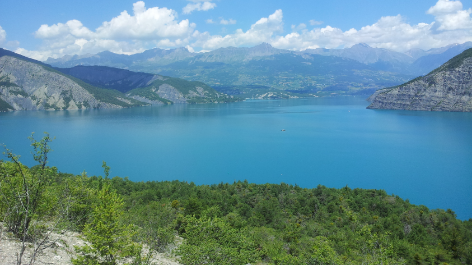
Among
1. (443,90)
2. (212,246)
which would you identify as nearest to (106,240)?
(212,246)

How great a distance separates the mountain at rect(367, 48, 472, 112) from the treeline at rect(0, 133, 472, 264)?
12630 cm

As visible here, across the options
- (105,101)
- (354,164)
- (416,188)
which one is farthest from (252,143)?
(105,101)

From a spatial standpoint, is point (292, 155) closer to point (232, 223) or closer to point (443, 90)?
point (232, 223)

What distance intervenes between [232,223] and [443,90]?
150870 millimetres

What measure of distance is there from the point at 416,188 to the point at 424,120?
81029mm

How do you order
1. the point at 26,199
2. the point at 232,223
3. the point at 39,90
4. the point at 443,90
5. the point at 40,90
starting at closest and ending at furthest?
the point at 26,199 < the point at 232,223 < the point at 443,90 < the point at 39,90 < the point at 40,90

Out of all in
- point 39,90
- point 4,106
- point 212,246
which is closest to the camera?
point 212,246

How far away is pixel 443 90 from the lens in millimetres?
133625

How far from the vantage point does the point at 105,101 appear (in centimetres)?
19038

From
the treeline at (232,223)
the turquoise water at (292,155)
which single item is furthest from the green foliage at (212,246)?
the turquoise water at (292,155)

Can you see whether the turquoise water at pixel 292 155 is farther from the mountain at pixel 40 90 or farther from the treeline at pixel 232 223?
the mountain at pixel 40 90

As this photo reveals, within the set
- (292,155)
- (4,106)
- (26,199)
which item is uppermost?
(26,199)

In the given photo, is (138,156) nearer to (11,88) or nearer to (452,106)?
(452,106)

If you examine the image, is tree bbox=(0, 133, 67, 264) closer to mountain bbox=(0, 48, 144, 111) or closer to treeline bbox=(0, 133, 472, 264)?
treeline bbox=(0, 133, 472, 264)
